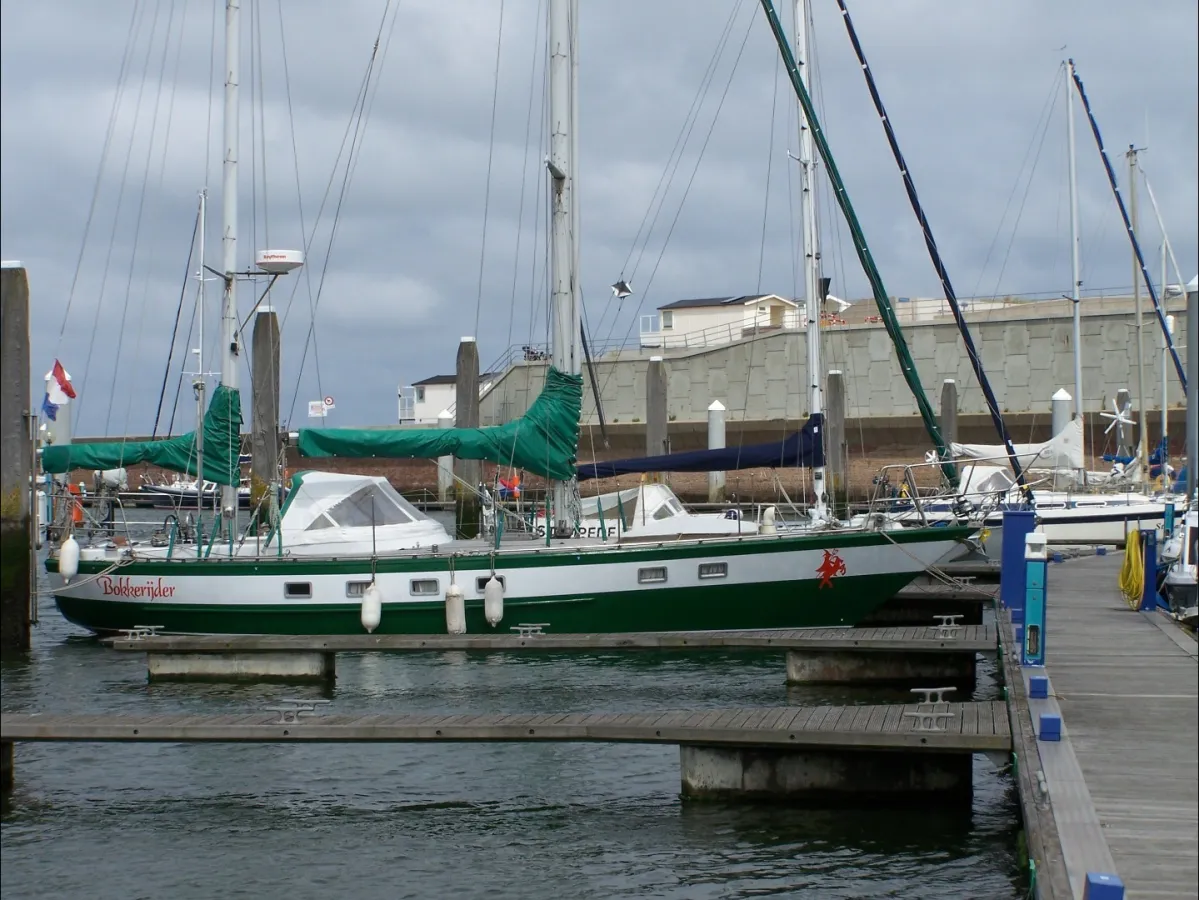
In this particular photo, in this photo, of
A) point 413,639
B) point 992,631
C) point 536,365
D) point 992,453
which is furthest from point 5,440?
point 536,365

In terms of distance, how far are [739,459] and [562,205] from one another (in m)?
5.13

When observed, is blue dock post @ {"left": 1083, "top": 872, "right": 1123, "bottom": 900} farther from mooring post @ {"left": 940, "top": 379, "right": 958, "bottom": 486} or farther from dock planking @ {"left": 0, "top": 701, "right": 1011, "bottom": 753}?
mooring post @ {"left": 940, "top": 379, "right": 958, "bottom": 486}

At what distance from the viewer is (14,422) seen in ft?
68.5

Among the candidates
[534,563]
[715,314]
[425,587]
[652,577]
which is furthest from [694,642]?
[715,314]

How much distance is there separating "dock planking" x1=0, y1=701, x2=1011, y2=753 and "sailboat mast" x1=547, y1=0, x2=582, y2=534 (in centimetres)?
939

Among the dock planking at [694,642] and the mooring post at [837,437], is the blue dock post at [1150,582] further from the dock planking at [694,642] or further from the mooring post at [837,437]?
the mooring post at [837,437]

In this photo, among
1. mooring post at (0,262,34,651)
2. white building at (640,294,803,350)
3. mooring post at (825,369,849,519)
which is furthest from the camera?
white building at (640,294,803,350)

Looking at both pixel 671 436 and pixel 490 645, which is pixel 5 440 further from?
pixel 671 436

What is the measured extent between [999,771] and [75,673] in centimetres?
1458

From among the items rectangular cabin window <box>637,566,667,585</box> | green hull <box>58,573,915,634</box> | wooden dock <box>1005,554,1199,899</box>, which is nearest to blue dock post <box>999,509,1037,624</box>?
wooden dock <box>1005,554,1199,899</box>

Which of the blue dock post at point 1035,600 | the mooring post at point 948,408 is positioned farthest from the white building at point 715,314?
the blue dock post at point 1035,600

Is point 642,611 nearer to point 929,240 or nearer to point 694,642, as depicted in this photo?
point 694,642

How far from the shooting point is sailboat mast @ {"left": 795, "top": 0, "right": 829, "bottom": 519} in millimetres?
25594

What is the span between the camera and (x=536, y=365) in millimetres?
56531
